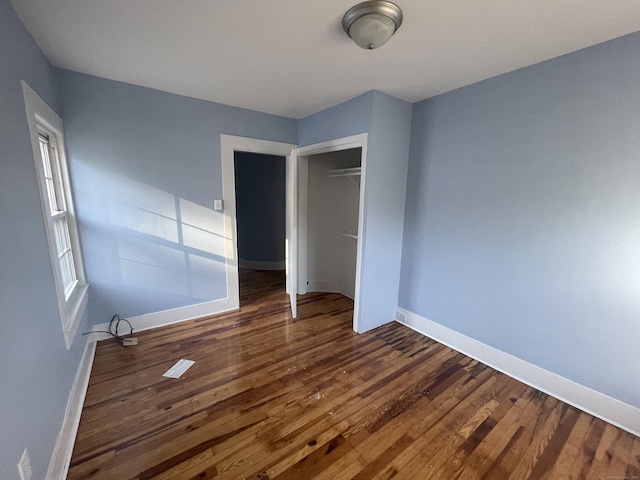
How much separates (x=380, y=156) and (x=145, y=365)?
9.09 ft

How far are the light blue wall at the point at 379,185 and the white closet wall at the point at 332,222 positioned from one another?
75cm

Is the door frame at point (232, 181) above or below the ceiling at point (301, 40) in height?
below

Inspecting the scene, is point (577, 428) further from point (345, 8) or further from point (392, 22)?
point (345, 8)

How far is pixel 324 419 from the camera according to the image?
166 centimetres

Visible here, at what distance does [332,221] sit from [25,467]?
10.9ft

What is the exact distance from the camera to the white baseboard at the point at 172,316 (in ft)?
8.36

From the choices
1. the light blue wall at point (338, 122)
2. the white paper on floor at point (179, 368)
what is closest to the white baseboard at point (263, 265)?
the light blue wall at point (338, 122)

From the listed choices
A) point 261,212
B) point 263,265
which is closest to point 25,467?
point 263,265

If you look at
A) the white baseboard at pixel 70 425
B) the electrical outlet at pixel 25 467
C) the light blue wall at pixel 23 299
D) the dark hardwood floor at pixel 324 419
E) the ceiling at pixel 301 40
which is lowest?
the dark hardwood floor at pixel 324 419

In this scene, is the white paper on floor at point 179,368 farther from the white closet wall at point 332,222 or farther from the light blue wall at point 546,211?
the light blue wall at point 546,211

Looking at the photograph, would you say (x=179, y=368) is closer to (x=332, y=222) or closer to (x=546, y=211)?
(x=332, y=222)

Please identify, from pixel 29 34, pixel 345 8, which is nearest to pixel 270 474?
pixel 345 8

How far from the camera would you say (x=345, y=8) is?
1316 millimetres

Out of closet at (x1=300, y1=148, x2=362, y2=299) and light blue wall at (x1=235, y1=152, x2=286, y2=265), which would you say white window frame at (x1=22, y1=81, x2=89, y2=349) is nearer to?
closet at (x1=300, y1=148, x2=362, y2=299)
